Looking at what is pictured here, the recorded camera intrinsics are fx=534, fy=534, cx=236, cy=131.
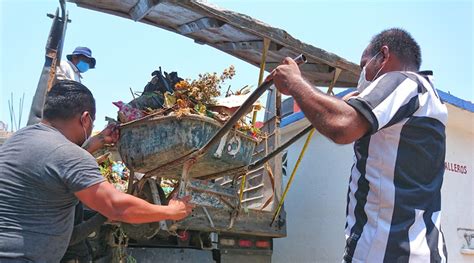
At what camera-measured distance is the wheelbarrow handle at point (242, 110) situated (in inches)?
91.0

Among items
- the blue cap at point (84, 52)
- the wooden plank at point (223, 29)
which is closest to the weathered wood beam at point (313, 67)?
the wooden plank at point (223, 29)

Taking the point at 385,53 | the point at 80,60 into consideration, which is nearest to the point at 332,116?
the point at 385,53

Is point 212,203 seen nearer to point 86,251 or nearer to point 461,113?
point 86,251

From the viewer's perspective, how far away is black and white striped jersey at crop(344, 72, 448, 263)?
6.54 ft

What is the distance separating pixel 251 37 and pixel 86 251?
1876mm

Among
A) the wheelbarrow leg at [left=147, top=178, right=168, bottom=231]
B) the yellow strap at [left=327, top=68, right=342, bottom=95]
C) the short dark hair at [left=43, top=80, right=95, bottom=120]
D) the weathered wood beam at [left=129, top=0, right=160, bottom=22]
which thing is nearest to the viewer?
the short dark hair at [left=43, top=80, right=95, bottom=120]

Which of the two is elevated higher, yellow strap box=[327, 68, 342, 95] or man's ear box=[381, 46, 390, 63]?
yellow strap box=[327, 68, 342, 95]

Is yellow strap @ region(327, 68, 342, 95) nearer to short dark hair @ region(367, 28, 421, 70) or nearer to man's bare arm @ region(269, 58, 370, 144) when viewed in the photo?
short dark hair @ region(367, 28, 421, 70)

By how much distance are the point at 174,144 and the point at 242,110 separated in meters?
0.69

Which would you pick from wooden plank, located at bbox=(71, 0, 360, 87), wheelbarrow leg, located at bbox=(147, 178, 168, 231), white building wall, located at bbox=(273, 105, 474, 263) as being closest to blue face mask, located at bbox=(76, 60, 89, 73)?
wooden plank, located at bbox=(71, 0, 360, 87)

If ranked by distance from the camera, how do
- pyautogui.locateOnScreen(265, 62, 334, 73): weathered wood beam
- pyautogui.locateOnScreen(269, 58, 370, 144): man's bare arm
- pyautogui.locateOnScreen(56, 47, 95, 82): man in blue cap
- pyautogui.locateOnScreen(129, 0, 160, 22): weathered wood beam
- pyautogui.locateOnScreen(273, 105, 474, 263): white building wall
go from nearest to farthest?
pyautogui.locateOnScreen(269, 58, 370, 144): man's bare arm
pyautogui.locateOnScreen(129, 0, 160, 22): weathered wood beam
pyautogui.locateOnScreen(265, 62, 334, 73): weathered wood beam
pyautogui.locateOnScreen(56, 47, 95, 82): man in blue cap
pyautogui.locateOnScreen(273, 105, 474, 263): white building wall

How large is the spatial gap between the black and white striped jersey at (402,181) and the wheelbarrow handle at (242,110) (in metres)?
0.46

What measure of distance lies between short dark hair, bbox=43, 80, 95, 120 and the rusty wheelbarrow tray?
60 cm

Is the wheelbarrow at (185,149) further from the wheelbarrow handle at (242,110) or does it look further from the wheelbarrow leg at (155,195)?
the wheelbarrow leg at (155,195)
